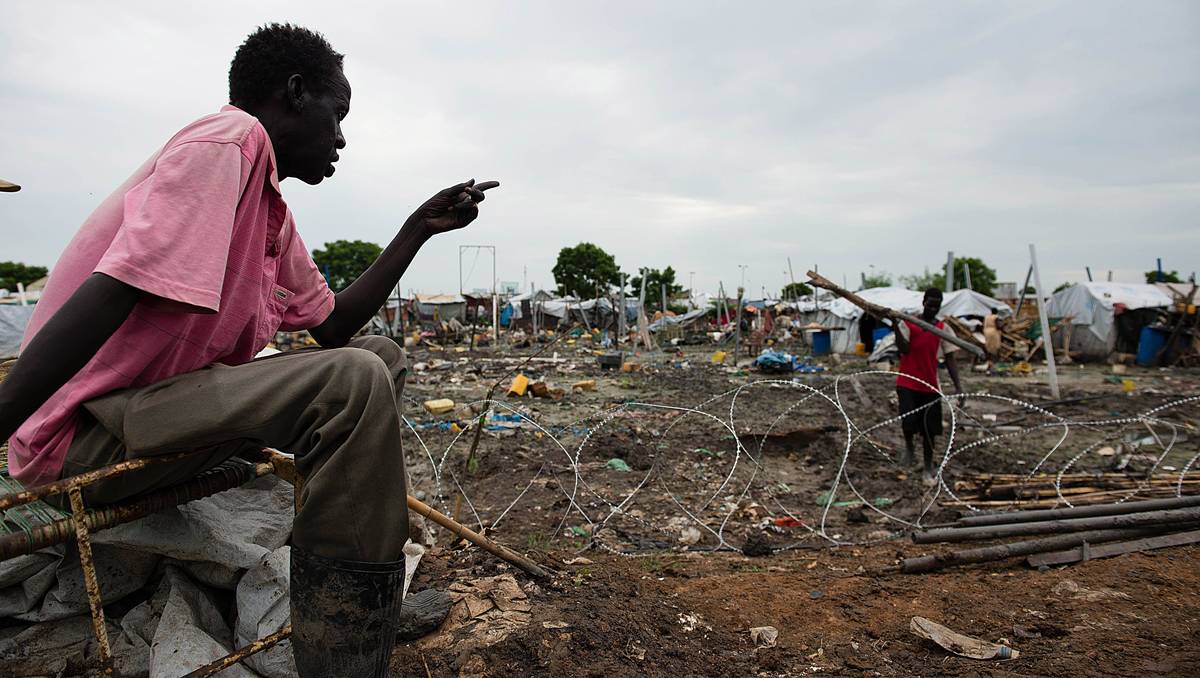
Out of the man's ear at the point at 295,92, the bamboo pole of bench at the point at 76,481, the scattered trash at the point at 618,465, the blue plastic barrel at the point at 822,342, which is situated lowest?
the scattered trash at the point at 618,465

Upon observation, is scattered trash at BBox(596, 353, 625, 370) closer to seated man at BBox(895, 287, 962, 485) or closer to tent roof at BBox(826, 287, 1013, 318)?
tent roof at BBox(826, 287, 1013, 318)

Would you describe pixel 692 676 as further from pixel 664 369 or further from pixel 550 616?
pixel 664 369

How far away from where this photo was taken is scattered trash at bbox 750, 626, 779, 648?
2.68 m

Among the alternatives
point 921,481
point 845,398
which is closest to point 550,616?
point 921,481

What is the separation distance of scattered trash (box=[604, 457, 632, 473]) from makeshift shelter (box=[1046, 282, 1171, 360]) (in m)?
18.0

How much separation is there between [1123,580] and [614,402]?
7728 millimetres

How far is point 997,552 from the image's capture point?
3520 mm

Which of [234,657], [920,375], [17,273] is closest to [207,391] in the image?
[234,657]

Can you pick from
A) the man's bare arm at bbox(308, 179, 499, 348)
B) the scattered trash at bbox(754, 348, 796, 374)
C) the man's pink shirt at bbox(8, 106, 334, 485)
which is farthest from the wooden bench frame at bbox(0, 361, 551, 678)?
the scattered trash at bbox(754, 348, 796, 374)

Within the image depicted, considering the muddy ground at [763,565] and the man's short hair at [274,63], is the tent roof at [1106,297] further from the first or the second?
the man's short hair at [274,63]

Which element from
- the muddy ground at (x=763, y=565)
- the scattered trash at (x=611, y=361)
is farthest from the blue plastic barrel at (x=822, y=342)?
the muddy ground at (x=763, y=565)

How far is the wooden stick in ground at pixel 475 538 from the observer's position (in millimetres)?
2379

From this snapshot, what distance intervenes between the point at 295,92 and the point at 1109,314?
21.9m

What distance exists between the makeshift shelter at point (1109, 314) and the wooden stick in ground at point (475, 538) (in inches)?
818
